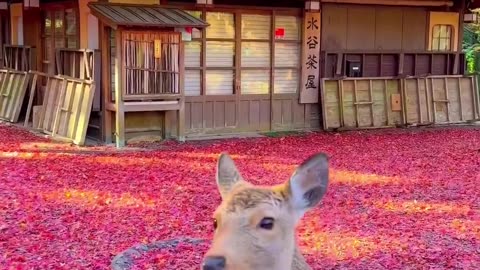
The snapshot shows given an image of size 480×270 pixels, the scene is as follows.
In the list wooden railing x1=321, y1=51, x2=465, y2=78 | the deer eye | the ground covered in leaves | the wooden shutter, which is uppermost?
wooden railing x1=321, y1=51, x2=465, y2=78

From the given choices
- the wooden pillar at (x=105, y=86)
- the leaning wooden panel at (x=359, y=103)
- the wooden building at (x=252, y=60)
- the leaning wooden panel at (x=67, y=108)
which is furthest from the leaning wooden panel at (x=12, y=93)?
the leaning wooden panel at (x=359, y=103)

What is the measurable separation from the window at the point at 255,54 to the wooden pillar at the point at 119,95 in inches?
116

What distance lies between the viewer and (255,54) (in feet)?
45.0

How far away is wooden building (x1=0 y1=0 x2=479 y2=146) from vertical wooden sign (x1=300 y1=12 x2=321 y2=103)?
22 mm

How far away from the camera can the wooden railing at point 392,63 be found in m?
14.6

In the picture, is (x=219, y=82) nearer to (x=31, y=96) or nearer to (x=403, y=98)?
(x=31, y=96)

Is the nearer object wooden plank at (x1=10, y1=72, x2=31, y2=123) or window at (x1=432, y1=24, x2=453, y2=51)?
wooden plank at (x1=10, y1=72, x2=31, y2=123)

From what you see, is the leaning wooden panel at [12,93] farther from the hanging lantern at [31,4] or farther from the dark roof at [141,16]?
the dark roof at [141,16]

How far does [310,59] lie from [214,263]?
39.6ft

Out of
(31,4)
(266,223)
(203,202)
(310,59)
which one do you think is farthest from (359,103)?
(266,223)

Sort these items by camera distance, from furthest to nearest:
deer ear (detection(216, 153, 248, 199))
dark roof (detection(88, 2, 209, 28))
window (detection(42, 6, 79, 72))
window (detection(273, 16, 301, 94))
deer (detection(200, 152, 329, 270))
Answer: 1. window (detection(273, 16, 301, 94))
2. window (detection(42, 6, 79, 72))
3. dark roof (detection(88, 2, 209, 28))
4. deer ear (detection(216, 153, 248, 199))
5. deer (detection(200, 152, 329, 270))

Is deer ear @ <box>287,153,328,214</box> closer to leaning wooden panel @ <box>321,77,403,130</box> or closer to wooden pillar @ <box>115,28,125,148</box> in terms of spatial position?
wooden pillar @ <box>115,28,125,148</box>

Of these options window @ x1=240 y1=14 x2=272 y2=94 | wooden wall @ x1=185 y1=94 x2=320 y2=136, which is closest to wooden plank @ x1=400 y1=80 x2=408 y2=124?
wooden wall @ x1=185 y1=94 x2=320 y2=136

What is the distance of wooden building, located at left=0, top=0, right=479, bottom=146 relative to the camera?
11.8 m
